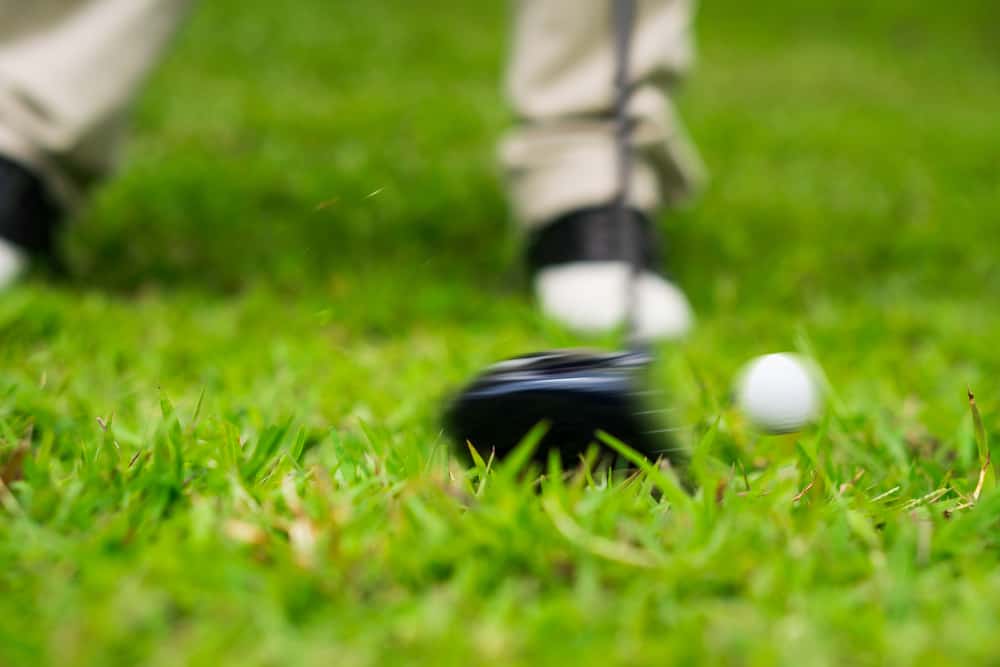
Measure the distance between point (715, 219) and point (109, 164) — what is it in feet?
6.00

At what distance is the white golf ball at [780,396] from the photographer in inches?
40.9

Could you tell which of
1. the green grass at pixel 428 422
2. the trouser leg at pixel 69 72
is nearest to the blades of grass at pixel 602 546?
the green grass at pixel 428 422

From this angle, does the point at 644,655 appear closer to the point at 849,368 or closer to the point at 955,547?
the point at 955,547

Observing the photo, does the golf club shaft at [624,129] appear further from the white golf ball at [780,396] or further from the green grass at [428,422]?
the white golf ball at [780,396]

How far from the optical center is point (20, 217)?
6.31ft

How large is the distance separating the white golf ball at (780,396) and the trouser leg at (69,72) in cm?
155

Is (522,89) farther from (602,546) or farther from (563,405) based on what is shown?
(602,546)

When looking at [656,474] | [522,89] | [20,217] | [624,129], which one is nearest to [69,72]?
[20,217]

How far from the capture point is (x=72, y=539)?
31.2 inches

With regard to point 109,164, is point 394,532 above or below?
below

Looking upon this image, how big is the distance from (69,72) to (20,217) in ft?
1.02

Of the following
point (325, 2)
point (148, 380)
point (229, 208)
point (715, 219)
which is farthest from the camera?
point (325, 2)

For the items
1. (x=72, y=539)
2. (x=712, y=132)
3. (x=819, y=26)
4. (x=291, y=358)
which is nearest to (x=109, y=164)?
(x=291, y=358)

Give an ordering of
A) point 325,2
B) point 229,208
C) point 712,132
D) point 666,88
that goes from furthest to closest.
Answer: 1. point 325,2
2. point 712,132
3. point 229,208
4. point 666,88
